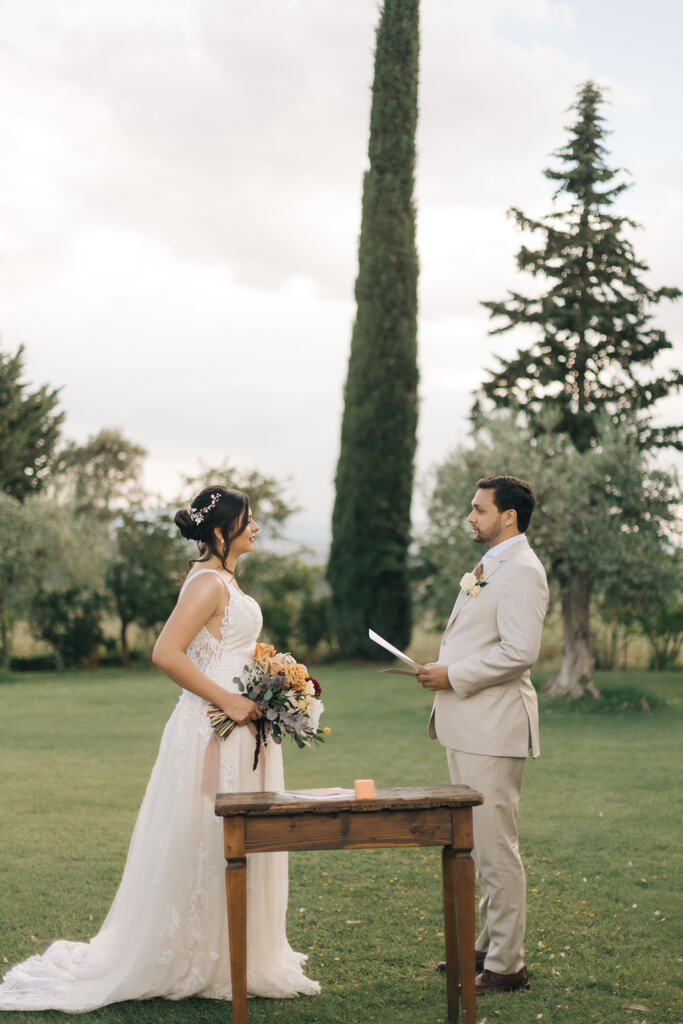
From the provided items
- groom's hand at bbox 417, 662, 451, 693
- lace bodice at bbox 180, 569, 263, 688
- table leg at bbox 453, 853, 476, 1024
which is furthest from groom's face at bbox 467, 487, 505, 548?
table leg at bbox 453, 853, 476, 1024

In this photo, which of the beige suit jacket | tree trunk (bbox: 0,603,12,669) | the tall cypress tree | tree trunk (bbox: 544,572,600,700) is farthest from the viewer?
the tall cypress tree

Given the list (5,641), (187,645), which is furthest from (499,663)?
(5,641)

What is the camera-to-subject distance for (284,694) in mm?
4426

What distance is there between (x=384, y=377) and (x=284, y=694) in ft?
67.6

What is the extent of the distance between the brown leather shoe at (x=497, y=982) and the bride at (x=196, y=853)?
0.82 m

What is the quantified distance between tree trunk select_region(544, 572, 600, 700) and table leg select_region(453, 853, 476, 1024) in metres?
12.9

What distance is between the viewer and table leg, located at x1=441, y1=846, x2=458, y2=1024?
4.49 metres

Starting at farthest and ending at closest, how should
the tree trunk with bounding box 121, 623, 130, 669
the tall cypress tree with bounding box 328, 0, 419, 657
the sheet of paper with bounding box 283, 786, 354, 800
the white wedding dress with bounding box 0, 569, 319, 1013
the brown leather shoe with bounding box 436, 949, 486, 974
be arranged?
the tree trunk with bounding box 121, 623, 130, 669 → the tall cypress tree with bounding box 328, 0, 419, 657 → the brown leather shoe with bounding box 436, 949, 486, 974 → the white wedding dress with bounding box 0, 569, 319, 1013 → the sheet of paper with bounding box 283, 786, 354, 800

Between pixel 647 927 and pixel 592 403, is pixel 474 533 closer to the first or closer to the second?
pixel 647 927

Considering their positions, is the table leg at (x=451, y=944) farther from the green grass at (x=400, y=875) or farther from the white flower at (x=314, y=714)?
the white flower at (x=314, y=714)

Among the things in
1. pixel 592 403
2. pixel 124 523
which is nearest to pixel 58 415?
pixel 124 523

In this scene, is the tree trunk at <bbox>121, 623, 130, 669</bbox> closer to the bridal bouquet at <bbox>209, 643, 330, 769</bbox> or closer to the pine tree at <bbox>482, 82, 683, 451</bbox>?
the pine tree at <bbox>482, 82, 683, 451</bbox>

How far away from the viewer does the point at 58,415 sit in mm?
29312

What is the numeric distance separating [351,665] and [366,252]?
10.5 m
